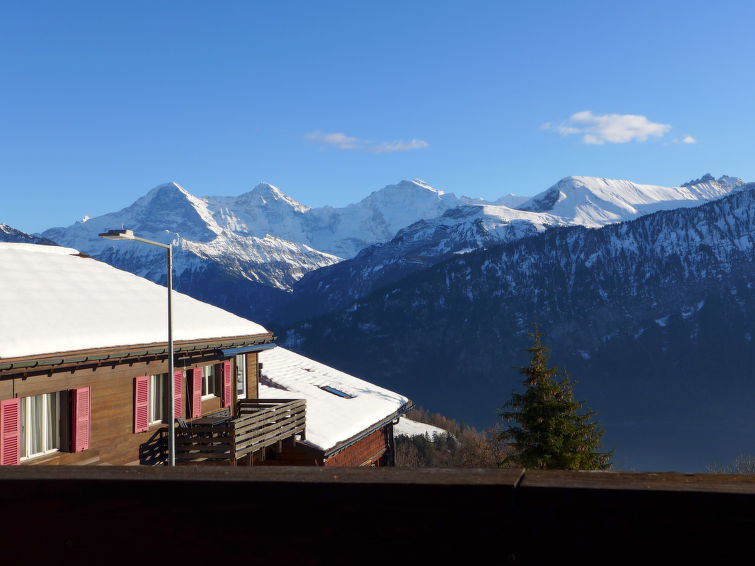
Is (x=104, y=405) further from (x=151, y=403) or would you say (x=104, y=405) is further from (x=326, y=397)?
(x=326, y=397)

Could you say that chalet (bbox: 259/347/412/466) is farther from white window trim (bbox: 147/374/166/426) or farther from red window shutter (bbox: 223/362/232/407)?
white window trim (bbox: 147/374/166/426)

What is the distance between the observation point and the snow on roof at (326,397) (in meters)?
28.2

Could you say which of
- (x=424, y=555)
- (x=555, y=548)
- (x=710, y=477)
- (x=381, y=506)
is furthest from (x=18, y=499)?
(x=710, y=477)

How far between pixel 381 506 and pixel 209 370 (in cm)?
2238

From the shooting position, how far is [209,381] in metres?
23.3

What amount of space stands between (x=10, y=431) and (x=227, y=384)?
32.2 feet

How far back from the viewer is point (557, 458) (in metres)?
27.1

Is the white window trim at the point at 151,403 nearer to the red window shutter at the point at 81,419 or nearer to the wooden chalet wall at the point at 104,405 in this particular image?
the wooden chalet wall at the point at 104,405

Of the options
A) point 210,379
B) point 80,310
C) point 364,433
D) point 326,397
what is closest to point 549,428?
point 364,433

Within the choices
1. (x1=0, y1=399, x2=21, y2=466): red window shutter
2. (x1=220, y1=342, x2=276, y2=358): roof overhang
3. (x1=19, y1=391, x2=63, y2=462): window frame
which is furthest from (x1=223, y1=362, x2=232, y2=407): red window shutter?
(x1=0, y1=399, x2=21, y2=466): red window shutter

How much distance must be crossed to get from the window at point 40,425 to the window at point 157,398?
3.66 meters

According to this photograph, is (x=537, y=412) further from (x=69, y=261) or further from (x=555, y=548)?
(x=555, y=548)

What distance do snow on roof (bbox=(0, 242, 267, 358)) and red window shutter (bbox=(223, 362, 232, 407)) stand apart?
1.39 metres

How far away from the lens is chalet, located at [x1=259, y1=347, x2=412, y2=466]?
25525 millimetres
